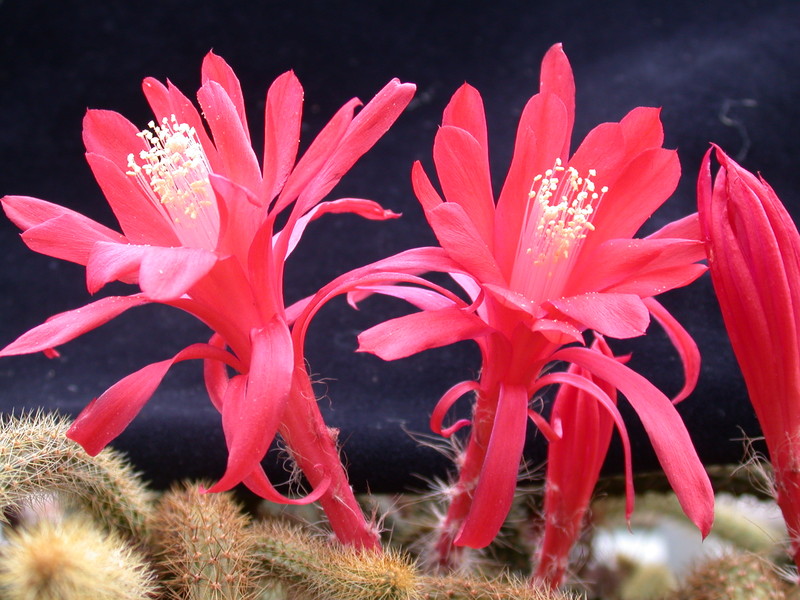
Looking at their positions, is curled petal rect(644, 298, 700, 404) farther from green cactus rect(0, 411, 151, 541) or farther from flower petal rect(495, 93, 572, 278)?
green cactus rect(0, 411, 151, 541)

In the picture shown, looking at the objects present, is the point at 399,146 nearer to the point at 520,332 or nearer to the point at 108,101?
the point at 108,101

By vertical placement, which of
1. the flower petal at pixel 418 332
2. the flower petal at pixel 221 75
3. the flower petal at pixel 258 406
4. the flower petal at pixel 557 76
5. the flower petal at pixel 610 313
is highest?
the flower petal at pixel 557 76

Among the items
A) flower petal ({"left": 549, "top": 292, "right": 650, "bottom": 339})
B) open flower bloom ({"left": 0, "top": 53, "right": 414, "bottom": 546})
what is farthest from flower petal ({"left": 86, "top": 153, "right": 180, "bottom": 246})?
flower petal ({"left": 549, "top": 292, "right": 650, "bottom": 339})

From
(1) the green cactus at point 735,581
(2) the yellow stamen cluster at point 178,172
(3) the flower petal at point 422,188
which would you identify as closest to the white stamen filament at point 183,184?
(2) the yellow stamen cluster at point 178,172

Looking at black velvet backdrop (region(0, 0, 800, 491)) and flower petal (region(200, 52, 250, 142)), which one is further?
black velvet backdrop (region(0, 0, 800, 491))

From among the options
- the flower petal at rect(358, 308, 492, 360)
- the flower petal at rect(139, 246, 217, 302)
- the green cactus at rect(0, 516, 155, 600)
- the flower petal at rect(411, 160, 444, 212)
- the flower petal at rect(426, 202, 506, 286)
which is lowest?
the green cactus at rect(0, 516, 155, 600)

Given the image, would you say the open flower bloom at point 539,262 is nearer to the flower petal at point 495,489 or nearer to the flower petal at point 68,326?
the flower petal at point 495,489

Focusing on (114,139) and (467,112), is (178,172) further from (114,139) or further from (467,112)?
(467,112)

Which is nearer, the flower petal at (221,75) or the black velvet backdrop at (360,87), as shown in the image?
the flower petal at (221,75)
